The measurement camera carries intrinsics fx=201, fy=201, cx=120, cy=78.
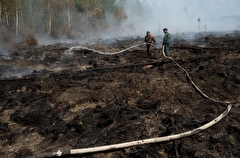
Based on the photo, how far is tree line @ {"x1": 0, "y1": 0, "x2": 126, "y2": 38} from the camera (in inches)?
1342

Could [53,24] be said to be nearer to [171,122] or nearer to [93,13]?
[93,13]

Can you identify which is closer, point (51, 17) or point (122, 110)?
point (122, 110)

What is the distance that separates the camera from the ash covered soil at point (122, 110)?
4.19 metres

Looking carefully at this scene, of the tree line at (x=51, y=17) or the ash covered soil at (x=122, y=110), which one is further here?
the tree line at (x=51, y=17)

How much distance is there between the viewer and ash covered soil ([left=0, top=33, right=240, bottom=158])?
13.7 feet

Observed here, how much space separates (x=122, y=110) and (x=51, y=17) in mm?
42666

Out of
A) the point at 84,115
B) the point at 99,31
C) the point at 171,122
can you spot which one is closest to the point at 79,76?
the point at 84,115

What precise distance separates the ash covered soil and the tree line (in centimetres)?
2781

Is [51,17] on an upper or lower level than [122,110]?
upper

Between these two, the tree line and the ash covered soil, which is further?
the tree line

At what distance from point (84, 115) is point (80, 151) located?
2.08 meters

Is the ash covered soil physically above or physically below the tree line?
below

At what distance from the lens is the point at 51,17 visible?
1699 inches

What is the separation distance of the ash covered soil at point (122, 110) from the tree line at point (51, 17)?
91.3 ft
